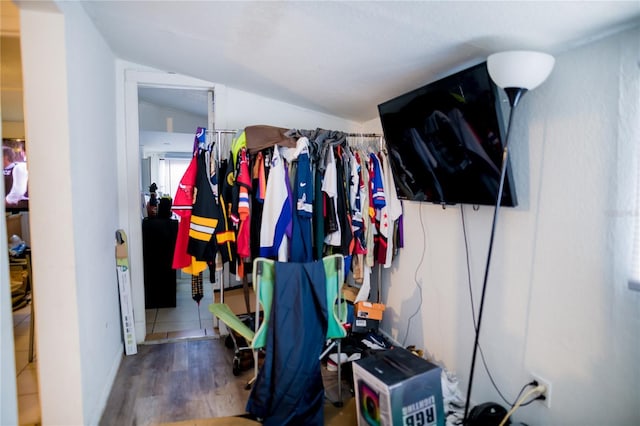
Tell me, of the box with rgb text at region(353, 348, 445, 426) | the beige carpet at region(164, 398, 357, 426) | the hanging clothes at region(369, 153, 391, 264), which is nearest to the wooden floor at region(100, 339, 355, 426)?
the beige carpet at region(164, 398, 357, 426)

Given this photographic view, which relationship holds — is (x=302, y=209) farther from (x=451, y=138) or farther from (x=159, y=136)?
(x=159, y=136)

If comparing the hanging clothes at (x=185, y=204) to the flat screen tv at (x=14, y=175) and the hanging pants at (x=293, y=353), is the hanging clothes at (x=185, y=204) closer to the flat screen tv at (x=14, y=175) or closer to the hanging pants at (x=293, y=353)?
the hanging pants at (x=293, y=353)

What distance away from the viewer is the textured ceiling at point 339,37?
1341mm

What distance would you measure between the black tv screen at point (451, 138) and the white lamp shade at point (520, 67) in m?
0.12

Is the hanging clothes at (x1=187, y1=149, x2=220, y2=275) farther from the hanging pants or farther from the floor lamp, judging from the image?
the floor lamp

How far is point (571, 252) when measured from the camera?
149 cm

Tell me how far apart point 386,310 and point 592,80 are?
218 cm

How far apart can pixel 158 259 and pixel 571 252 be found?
356 cm

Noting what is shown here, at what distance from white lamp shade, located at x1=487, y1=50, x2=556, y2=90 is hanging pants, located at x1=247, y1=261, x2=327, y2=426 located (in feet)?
4.19

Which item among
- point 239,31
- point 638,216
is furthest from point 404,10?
point 638,216

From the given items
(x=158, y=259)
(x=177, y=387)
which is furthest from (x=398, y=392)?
(x=158, y=259)

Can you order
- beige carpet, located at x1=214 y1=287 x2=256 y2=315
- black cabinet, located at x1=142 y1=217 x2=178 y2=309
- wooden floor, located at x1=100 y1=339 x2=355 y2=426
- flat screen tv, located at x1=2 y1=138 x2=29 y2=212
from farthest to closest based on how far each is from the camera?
flat screen tv, located at x1=2 y1=138 x2=29 y2=212 < black cabinet, located at x1=142 y1=217 x2=178 y2=309 < beige carpet, located at x1=214 y1=287 x2=256 y2=315 < wooden floor, located at x1=100 y1=339 x2=355 y2=426

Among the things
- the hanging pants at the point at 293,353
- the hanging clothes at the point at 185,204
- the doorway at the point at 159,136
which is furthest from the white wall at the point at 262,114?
the hanging pants at the point at 293,353

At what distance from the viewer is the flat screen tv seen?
14.9ft
